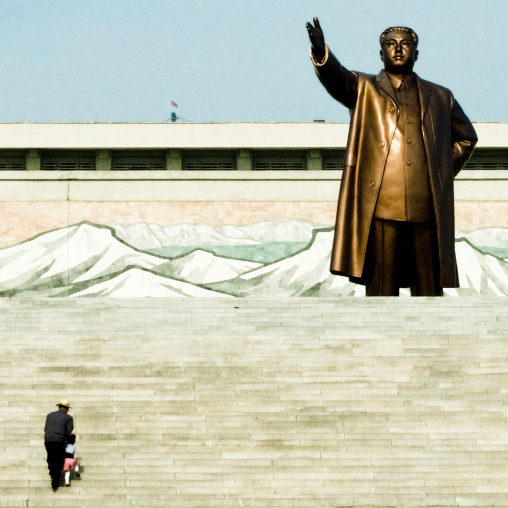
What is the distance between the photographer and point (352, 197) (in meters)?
10.9

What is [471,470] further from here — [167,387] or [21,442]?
[21,442]

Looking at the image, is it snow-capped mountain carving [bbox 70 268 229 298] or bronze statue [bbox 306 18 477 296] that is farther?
snow-capped mountain carving [bbox 70 268 229 298]

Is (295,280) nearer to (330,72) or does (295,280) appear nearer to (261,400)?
(330,72)

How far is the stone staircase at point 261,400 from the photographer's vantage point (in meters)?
8.34

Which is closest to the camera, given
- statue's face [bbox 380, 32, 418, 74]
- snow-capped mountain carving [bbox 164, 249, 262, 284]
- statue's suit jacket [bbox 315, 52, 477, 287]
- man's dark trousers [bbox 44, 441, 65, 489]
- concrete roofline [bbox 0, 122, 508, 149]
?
man's dark trousers [bbox 44, 441, 65, 489]

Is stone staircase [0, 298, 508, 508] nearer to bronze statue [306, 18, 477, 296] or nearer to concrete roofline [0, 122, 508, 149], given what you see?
bronze statue [306, 18, 477, 296]

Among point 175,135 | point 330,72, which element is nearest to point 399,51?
point 330,72

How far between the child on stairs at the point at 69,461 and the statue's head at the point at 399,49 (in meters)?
4.55

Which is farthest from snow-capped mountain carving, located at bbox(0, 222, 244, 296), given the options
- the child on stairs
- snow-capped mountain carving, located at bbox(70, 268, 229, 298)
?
the child on stairs

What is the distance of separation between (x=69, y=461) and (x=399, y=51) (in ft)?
15.8

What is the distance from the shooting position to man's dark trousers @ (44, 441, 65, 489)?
27.1 feet

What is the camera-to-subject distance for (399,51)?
11.0 meters

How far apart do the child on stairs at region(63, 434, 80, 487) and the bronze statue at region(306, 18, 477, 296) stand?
326 cm

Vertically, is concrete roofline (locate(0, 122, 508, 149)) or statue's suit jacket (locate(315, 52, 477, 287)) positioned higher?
concrete roofline (locate(0, 122, 508, 149))
